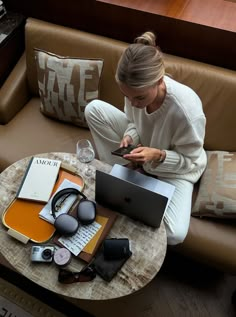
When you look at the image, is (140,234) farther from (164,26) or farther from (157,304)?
(164,26)

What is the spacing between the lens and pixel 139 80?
1177mm

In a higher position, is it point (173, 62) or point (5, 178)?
point (173, 62)

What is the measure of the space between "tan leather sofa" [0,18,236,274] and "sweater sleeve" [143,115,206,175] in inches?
10.3

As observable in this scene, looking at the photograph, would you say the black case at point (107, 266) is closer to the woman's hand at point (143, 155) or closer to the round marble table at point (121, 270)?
the round marble table at point (121, 270)

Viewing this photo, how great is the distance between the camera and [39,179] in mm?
1438

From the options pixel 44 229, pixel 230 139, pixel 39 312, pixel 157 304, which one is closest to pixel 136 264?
pixel 44 229

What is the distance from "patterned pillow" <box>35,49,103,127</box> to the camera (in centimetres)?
175

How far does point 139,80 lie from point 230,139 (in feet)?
2.26

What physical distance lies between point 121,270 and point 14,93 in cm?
115

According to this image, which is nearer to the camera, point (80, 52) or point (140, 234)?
point (140, 234)

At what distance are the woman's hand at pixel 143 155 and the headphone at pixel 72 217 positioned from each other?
0.77ft

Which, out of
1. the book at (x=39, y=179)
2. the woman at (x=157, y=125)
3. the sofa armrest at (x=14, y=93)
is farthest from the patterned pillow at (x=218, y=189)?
the sofa armrest at (x=14, y=93)

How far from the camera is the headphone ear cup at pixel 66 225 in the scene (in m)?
1.27

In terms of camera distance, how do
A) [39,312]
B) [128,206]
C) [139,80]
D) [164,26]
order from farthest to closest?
[164,26] → [39,312] → [128,206] → [139,80]
